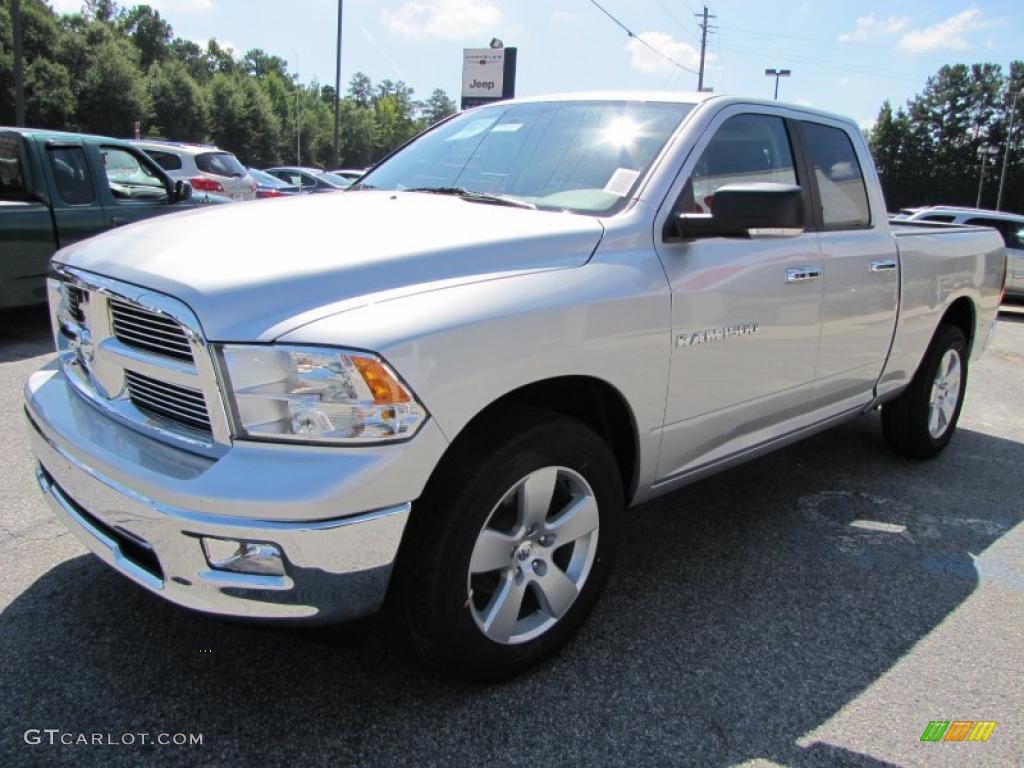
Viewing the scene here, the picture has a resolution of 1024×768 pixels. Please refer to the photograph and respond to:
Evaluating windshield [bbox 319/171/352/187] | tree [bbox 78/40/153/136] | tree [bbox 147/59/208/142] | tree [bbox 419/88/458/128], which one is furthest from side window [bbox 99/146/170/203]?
tree [bbox 419/88/458/128]

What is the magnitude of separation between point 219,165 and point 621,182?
41.5ft

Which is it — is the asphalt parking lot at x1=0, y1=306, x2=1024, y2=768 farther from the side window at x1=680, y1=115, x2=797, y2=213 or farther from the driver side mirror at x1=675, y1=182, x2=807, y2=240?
the side window at x1=680, y1=115, x2=797, y2=213

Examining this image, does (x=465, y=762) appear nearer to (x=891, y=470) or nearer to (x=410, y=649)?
(x=410, y=649)

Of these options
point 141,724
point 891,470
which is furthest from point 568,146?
point 891,470

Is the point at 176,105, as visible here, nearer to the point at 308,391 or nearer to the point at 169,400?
the point at 169,400

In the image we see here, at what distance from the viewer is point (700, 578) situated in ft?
10.7

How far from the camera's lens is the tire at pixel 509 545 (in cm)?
213

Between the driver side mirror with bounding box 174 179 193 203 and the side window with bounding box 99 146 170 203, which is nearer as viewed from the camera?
the side window with bounding box 99 146 170 203

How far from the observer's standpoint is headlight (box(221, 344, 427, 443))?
6.36 feet

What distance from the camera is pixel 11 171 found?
6.71 m

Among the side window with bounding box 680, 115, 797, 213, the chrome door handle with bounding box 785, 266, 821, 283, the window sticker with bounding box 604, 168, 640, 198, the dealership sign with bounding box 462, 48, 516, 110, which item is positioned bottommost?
the chrome door handle with bounding box 785, 266, 821, 283

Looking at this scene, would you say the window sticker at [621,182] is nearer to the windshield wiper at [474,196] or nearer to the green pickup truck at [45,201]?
the windshield wiper at [474,196]
